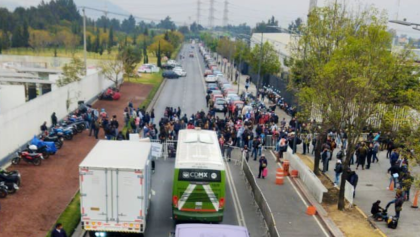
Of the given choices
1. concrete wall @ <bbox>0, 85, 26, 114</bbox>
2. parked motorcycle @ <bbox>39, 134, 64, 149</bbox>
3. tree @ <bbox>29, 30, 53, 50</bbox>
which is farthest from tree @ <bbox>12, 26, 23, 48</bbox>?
parked motorcycle @ <bbox>39, 134, 64, 149</bbox>

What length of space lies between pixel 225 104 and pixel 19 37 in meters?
77.2

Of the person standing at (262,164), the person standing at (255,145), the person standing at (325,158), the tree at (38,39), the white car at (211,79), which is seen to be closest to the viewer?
the person standing at (262,164)

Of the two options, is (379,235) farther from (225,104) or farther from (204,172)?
(225,104)

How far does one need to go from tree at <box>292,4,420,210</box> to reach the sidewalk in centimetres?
182

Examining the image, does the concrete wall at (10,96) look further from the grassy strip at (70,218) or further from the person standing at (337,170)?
the person standing at (337,170)

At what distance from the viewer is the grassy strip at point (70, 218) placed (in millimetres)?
14977

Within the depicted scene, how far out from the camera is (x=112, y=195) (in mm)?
13273

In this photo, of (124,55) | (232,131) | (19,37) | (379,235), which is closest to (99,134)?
(232,131)

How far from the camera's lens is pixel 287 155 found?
25.2m

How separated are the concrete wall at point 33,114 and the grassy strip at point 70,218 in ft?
22.1

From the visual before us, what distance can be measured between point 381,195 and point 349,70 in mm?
6204

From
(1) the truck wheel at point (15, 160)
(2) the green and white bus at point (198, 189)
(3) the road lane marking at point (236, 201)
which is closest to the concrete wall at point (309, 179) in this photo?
(3) the road lane marking at point (236, 201)

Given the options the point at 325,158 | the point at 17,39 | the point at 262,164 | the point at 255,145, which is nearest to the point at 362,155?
the point at 325,158

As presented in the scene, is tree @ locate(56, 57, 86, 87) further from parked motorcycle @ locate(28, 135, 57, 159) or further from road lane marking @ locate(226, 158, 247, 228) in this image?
road lane marking @ locate(226, 158, 247, 228)
